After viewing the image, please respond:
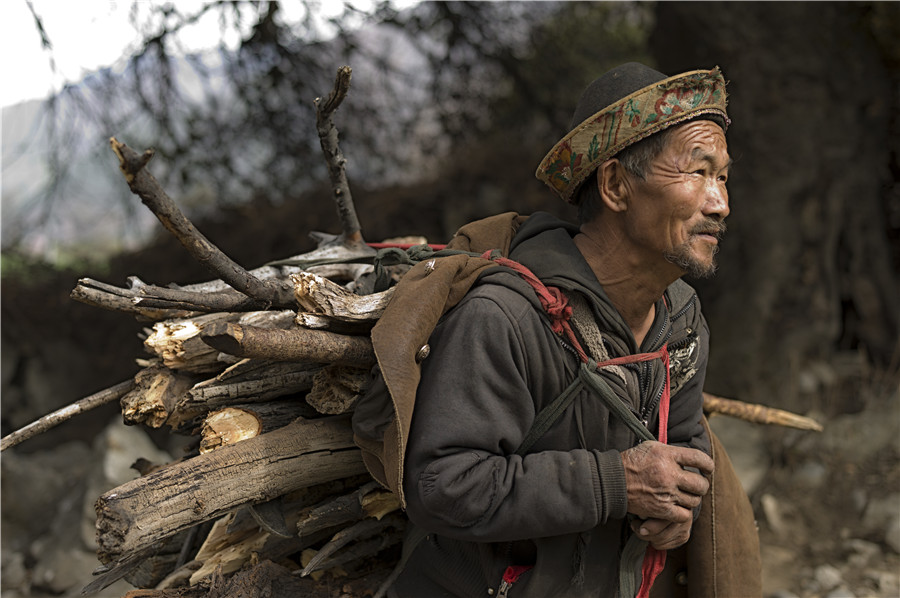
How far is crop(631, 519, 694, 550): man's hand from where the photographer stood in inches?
72.7

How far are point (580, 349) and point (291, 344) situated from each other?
78 cm

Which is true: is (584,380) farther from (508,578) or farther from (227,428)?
(227,428)

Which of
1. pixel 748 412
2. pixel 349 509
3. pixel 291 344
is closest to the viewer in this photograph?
pixel 291 344

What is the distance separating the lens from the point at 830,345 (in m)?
6.07

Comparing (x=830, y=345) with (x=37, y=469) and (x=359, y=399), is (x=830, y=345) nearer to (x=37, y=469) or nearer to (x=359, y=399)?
(x=359, y=399)

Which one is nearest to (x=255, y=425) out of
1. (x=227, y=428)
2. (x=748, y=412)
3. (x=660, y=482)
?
(x=227, y=428)

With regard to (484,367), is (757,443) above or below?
below

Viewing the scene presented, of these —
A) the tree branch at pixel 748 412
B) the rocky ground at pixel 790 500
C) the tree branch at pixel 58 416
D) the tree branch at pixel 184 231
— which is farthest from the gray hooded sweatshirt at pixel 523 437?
the rocky ground at pixel 790 500

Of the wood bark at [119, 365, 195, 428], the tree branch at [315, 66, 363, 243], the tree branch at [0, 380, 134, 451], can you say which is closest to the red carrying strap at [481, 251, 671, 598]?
the tree branch at [315, 66, 363, 243]

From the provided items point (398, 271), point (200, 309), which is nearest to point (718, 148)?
point (398, 271)

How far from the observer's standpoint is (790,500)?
5.04 m

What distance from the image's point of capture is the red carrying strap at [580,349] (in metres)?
1.85

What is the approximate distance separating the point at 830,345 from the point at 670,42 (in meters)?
3.01

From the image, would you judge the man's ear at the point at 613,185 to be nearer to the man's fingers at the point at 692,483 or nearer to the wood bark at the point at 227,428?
the man's fingers at the point at 692,483
